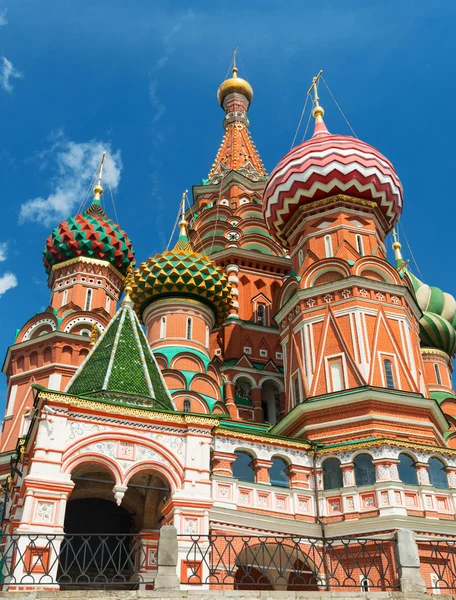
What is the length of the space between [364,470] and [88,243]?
482 inches

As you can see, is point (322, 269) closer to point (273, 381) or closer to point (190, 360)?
point (190, 360)

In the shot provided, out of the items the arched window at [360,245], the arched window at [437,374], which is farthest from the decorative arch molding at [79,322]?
the arched window at [437,374]

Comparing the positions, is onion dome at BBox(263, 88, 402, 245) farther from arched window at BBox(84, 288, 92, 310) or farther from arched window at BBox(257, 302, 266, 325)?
arched window at BBox(84, 288, 92, 310)

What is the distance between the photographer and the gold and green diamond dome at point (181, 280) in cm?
1812

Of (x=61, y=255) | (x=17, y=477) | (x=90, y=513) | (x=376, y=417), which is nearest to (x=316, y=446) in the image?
(x=376, y=417)

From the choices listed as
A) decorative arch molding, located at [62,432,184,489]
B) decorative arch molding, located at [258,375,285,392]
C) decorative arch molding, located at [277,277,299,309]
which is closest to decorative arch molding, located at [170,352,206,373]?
decorative arch molding, located at [277,277,299,309]

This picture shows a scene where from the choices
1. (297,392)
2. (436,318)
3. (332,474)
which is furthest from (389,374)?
(436,318)

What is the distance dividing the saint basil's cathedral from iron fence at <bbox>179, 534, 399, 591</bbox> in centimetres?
29

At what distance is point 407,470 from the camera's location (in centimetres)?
1335

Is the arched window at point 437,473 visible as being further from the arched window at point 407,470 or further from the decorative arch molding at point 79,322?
the decorative arch molding at point 79,322

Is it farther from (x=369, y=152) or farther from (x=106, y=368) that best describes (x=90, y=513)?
(x=369, y=152)

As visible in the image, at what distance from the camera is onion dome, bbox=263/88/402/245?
18391mm

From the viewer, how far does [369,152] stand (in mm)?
18875

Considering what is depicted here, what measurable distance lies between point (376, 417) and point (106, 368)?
602cm
